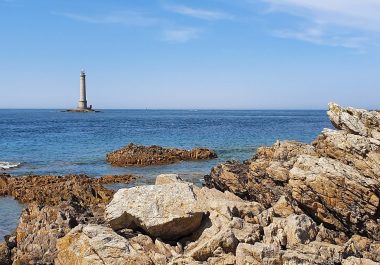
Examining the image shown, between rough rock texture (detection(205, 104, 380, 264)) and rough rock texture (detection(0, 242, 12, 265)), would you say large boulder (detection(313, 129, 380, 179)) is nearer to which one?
rough rock texture (detection(205, 104, 380, 264))

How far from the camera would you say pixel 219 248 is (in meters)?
14.1

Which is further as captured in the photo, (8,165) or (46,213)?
(8,165)

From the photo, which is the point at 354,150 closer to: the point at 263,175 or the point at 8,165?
the point at 263,175

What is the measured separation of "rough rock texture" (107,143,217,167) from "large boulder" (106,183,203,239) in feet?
109

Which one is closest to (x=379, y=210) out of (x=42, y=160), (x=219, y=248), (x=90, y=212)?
(x=219, y=248)

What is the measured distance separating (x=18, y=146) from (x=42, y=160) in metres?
18.7

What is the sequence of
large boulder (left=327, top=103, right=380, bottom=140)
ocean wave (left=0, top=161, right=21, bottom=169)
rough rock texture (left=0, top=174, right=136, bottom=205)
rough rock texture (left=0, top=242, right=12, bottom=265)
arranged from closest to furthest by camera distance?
rough rock texture (left=0, top=242, right=12, bottom=265)
large boulder (left=327, top=103, right=380, bottom=140)
rough rock texture (left=0, top=174, right=136, bottom=205)
ocean wave (left=0, top=161, right=21, bottom=169)

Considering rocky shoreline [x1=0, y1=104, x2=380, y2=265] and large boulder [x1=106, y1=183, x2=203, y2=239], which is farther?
large boulder [x1=106, y1=183, x2=203, y2=239]

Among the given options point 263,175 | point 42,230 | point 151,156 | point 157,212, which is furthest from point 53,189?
point 151,156

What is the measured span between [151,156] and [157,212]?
36461 mm

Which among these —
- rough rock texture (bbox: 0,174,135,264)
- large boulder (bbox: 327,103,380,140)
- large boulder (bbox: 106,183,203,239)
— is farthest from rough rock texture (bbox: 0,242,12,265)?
large boulder (bbox: 327,103,380,140)

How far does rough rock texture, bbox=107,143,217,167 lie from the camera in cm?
5031

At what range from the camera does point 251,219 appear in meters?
16.8

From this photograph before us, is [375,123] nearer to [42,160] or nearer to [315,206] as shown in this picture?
[315,206]
